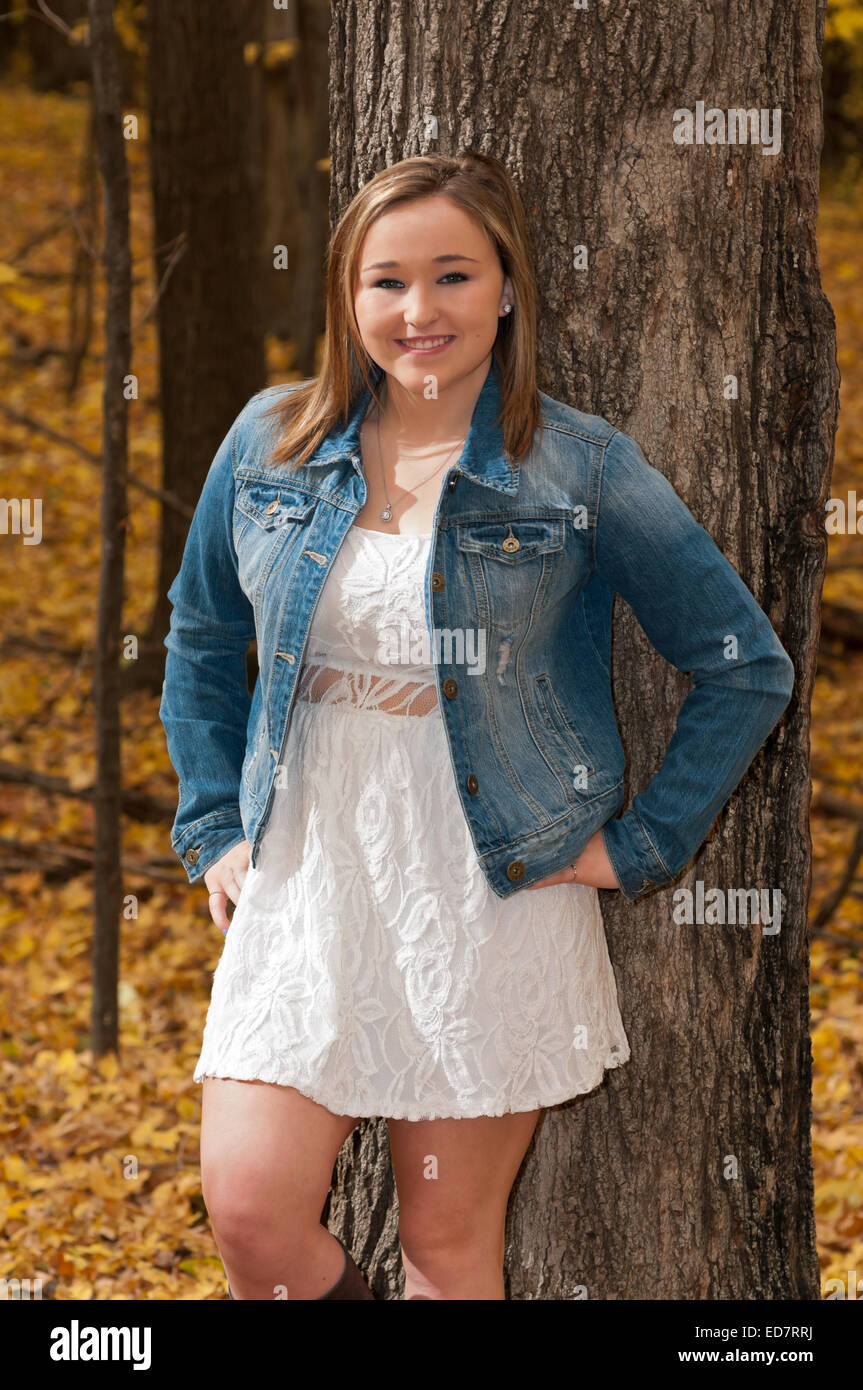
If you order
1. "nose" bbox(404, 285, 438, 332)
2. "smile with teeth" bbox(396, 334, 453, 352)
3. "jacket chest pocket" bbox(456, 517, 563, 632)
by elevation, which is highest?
"nose" bbox(404, 285, 438, 332)

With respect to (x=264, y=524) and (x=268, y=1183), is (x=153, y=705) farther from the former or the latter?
(x=268, y=1183)

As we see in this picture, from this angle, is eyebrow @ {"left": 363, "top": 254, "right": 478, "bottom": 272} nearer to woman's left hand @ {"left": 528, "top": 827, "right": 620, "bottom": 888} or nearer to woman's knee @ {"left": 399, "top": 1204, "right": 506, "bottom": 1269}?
woman's left hand @ {"left": 528, "top": 827, "right": 620, "bottom": 888}

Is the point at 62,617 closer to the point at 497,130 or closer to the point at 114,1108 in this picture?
the point at 114,1108

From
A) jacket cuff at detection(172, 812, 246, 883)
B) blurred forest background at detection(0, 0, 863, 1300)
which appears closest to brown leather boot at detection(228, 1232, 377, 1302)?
jacket cuff at detection(172, 812, 246, 883)

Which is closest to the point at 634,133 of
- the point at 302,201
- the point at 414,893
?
the point at 414,893

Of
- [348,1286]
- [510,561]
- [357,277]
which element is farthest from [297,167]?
[348,1286]

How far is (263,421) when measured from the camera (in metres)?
2.57

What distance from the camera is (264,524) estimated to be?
8.11ft

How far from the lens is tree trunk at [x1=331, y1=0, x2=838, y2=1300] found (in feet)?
8.79

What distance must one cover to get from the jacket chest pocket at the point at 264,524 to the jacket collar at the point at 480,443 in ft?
0.26

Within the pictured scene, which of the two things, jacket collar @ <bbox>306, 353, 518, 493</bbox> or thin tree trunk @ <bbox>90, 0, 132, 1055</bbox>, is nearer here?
jacket collar @ <bbox>306, 353, 518, 493</bbox>

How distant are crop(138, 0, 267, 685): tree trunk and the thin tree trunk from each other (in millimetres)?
2265

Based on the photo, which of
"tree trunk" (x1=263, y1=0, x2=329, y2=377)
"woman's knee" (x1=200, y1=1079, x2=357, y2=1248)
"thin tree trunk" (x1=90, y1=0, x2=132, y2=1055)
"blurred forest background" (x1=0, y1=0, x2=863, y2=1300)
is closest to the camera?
"woman's knee" (x1=200, y1=1079, x2=357, y2=1248)

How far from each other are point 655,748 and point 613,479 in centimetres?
70
